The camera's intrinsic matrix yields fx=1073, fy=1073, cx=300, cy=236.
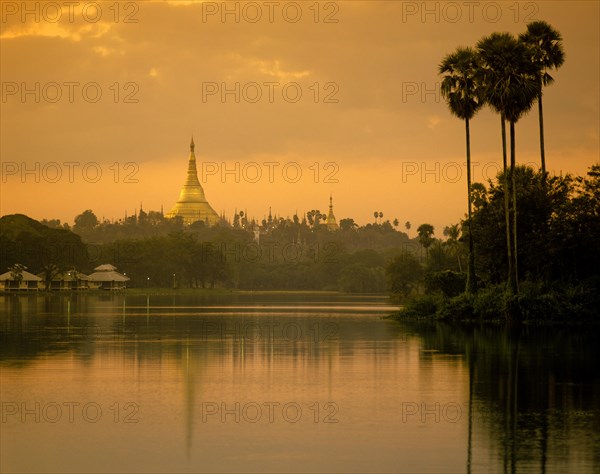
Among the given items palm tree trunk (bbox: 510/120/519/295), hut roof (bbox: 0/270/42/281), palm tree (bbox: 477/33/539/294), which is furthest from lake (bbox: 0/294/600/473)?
hut roof (bbox: 0/270/42/281)

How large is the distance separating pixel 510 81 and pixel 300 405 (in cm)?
3620

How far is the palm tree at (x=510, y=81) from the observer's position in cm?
5578

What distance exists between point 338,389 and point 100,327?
30730 mm

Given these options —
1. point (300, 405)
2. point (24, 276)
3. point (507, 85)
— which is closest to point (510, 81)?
point (507, 85)

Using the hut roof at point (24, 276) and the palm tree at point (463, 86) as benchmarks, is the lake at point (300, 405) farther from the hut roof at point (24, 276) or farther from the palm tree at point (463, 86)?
the hut roof at point (24, 276)

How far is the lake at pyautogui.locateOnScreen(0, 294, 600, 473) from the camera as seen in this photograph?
670 inches

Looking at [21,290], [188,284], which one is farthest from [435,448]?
[188,284]

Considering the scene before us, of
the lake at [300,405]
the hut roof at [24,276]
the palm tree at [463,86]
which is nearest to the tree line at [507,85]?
the palm tree at [463,86]

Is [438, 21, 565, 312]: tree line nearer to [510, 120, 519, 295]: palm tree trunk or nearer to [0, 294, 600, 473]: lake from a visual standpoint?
[510, 120, 519, 295]: palm tree trunk

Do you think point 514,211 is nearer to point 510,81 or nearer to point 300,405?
point 510,81

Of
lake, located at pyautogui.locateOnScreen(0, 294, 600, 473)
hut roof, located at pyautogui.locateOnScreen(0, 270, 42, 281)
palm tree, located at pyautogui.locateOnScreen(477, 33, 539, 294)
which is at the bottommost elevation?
lake, located at pyautogui.locateOnScreen(0, 294, 600, 473)

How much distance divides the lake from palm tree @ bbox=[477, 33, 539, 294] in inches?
587

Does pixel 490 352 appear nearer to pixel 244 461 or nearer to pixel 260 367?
pixel 260 367

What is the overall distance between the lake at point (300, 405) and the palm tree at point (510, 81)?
1491cm
